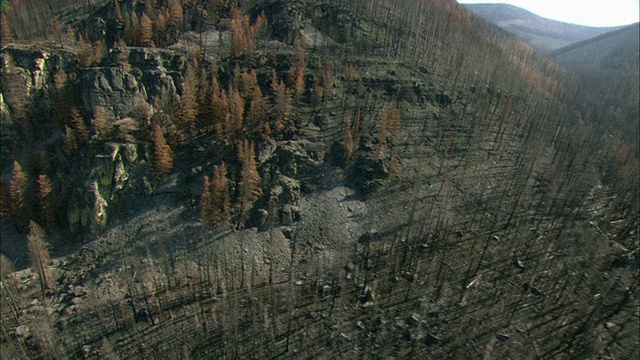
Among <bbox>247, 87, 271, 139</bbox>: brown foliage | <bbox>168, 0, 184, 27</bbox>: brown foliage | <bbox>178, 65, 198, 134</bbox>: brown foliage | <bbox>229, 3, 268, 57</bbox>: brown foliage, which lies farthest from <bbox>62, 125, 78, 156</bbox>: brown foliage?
<bbox>168, 0, 184, 27</bbox>: brown foliage

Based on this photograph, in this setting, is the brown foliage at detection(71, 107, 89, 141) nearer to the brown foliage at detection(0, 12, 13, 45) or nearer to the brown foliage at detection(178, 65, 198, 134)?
the brown foliage at detection(178, 65, 198, 134)

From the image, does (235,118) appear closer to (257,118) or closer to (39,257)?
(257,118)

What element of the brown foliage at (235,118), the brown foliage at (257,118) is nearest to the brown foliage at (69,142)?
the brown foliage at (235,118)

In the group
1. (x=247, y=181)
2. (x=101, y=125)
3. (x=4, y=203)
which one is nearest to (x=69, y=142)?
(x=101, y=125)

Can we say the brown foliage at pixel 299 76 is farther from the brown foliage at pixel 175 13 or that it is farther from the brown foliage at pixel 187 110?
the brown foliage at pixel 175 13

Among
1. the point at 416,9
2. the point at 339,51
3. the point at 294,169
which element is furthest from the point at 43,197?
the point at 416,9
